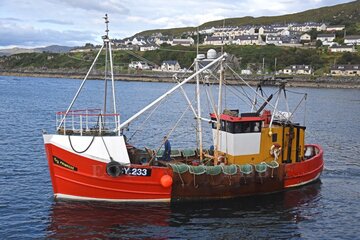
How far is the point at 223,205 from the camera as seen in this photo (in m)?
21.2

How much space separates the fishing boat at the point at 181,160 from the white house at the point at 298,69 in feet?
420

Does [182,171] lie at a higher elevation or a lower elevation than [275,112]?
lower

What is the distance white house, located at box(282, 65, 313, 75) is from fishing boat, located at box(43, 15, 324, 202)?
12800 cm

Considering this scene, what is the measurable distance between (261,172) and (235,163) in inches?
53.7

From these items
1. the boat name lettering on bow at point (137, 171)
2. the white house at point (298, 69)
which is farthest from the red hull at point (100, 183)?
the white house at point (298, 69)

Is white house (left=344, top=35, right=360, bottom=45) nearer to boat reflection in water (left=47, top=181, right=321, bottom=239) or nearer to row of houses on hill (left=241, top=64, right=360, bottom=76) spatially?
row of houses on hill (left=241, top=64, right=360, bottom=76)

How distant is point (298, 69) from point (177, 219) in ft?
449

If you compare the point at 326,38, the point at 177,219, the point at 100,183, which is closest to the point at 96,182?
the point at 100,183

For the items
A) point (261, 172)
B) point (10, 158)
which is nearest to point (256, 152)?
point (261, 172)

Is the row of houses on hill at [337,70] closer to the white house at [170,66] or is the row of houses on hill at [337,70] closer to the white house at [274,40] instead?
the white house at [170,66]

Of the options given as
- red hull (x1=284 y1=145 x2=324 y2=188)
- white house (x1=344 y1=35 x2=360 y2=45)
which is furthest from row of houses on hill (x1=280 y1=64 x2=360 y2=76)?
red hull (x1=284 y1=145 x2=324 y2=188)

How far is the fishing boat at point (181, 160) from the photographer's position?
19.5 m

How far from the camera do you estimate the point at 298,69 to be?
148750mm

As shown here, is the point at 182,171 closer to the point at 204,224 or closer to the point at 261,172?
the point at 204,224
